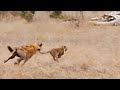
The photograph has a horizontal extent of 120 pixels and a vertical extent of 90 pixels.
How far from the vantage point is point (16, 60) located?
170 ft

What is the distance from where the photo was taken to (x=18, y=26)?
5191 centimetres

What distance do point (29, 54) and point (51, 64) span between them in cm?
21

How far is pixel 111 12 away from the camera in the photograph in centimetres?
5188

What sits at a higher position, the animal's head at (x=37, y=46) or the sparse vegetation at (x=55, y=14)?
the sparse vegetation at (x=55, y=14)

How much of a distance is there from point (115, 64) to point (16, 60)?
84 cm

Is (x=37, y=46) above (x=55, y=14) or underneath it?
underneath

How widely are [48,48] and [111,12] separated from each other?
0.61m

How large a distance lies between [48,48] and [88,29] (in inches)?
14.8

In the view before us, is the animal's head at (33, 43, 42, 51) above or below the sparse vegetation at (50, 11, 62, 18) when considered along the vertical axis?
below

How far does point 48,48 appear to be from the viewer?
2044 inches

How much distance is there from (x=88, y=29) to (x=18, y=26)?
593 millimetres
